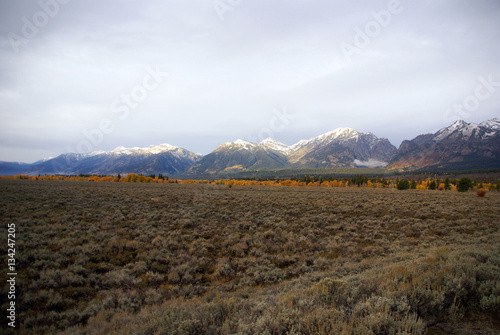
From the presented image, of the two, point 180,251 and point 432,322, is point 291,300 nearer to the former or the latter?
point 432,322

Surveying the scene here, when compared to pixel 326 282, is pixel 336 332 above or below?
above

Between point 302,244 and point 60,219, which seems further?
point 60,219

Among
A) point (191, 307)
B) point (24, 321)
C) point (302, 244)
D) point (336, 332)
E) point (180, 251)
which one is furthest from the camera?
point (302, 244)

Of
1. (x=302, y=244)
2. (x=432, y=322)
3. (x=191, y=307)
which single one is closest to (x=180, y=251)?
(x=191, y=307)

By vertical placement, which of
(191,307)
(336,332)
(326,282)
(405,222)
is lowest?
(405,222)

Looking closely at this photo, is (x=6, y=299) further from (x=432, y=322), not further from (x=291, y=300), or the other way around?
(x=432, y=322)

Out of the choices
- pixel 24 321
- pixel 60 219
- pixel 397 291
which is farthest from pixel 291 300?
pixel 60 219

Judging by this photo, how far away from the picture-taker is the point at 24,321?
5.00m

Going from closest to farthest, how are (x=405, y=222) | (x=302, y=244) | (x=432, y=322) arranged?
1. (x=432, y=322)
2. (x=302, y=244)
3. (x=405, y=222)

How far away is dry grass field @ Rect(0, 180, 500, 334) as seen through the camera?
4066 mm

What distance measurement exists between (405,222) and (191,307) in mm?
19649

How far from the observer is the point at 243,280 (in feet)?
25.7

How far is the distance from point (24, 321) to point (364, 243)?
14.8 m

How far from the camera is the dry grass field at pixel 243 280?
4.07m
